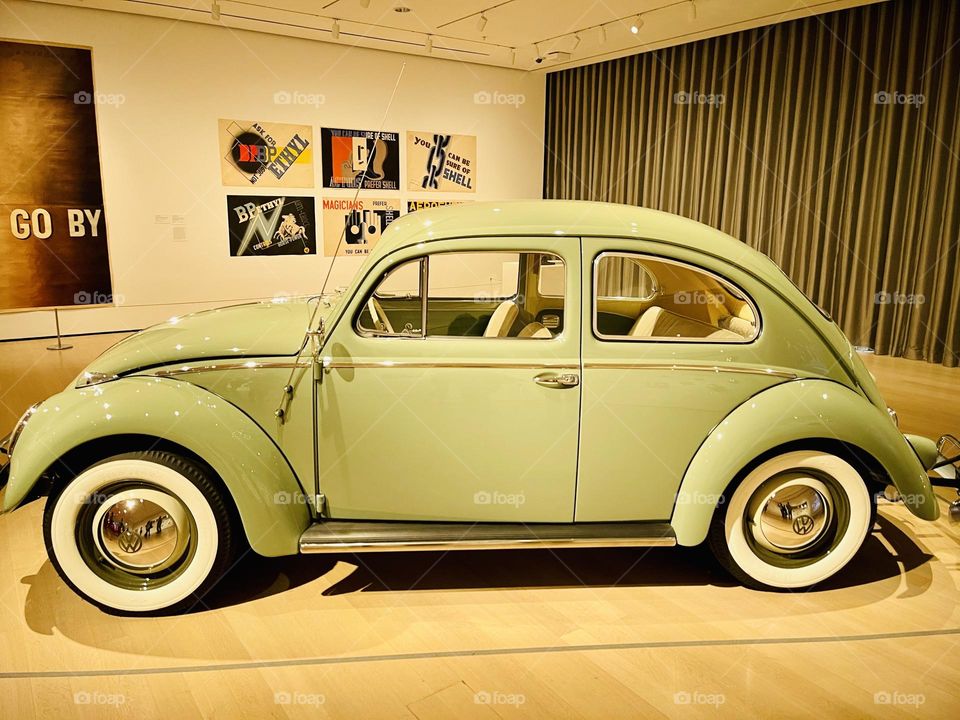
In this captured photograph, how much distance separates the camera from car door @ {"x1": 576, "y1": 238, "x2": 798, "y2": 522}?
9.00ft

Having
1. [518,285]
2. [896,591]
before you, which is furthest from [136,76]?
[896,591]

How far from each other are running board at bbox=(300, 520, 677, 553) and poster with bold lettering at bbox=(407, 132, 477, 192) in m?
7.44

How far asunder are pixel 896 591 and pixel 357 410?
2341 millimetres

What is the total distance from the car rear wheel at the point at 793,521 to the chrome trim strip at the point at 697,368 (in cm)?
32

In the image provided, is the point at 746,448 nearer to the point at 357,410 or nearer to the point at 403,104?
the point at 357,410

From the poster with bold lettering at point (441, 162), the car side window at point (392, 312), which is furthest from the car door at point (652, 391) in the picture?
the poster with bold lettering at point (441, 162)

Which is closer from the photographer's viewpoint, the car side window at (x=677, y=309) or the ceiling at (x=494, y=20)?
the car side window at (x=677, y=309)

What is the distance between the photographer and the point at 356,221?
364 inches

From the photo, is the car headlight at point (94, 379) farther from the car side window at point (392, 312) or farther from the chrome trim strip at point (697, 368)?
the chrome trim strip at point (697, 368)

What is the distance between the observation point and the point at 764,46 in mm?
7695

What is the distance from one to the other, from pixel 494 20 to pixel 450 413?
20.4 feet

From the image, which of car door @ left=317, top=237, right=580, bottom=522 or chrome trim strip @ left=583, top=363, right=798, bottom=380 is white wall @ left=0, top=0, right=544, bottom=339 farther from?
chrome trim strip @ left=583, top=363, right=798, bottom=380

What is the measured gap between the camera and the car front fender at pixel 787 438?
108 inches

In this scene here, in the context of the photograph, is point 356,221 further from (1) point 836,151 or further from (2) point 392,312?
(2) point 392,312
